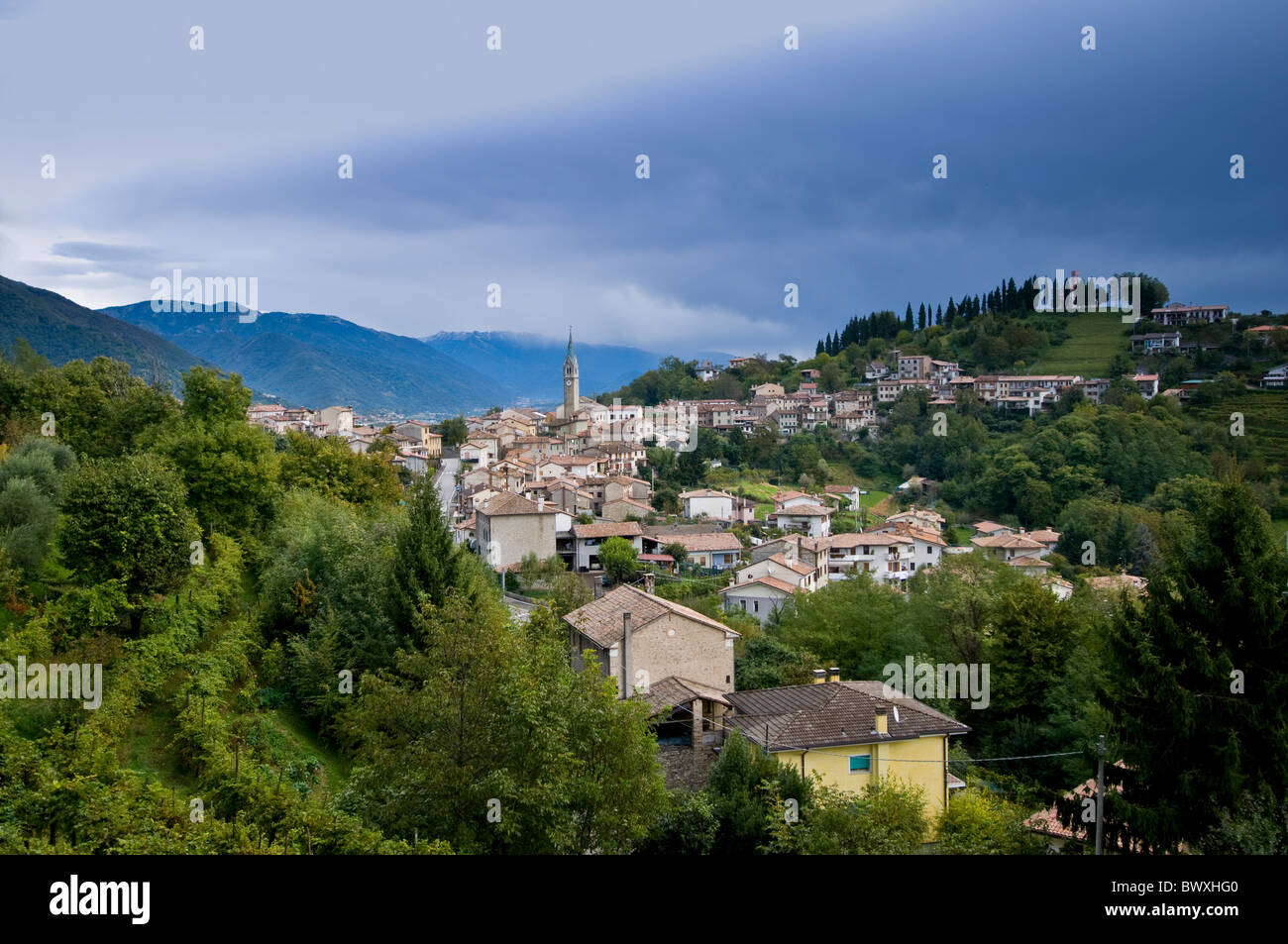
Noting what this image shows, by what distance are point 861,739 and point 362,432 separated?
7063 cm

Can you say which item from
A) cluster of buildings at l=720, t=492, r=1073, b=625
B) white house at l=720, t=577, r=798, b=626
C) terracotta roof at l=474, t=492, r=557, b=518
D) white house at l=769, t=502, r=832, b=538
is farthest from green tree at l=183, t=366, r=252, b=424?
white house at l=769, t=502, r=832, b=538

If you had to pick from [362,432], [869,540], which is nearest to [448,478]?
[362,432]

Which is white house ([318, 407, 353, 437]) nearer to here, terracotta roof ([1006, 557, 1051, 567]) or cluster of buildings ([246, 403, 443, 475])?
cluster of buildings ([246, 403, 443, 475])

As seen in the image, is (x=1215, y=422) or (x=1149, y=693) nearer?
(x=1149, y=693)

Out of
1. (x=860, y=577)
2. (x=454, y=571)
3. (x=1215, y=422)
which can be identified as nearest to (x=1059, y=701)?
(x=860, y=577)

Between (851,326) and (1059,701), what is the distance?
96603mm

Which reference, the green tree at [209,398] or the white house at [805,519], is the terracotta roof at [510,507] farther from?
the white house at [805,519]

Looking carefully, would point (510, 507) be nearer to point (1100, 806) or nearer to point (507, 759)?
point (507, 759)

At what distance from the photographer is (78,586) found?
14766 millimetres

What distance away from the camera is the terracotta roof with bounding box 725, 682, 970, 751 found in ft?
46.4

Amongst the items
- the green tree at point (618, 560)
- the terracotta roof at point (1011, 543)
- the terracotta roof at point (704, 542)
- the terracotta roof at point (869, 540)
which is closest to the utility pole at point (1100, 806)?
the green tree at point (618, 560)

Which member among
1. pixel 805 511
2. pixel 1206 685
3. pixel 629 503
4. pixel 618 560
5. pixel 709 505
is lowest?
pixel 618 560

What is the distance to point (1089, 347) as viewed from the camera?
295ft
